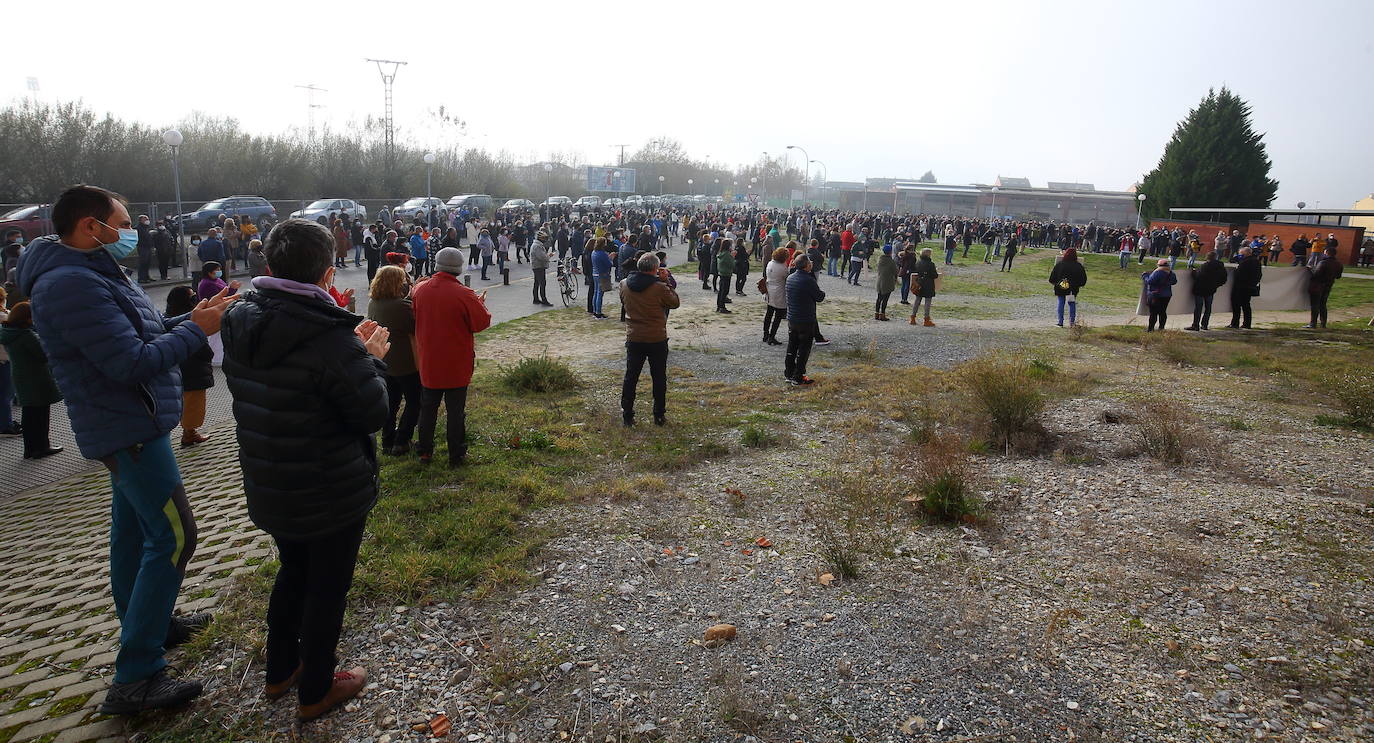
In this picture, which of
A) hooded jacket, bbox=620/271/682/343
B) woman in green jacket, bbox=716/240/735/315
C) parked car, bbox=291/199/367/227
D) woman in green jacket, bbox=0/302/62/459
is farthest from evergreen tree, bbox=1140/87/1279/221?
woman in green jacket, bbox=0/302/62/459

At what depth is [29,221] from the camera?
1828 cm

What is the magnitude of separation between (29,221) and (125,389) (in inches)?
826

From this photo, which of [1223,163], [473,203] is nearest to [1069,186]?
[1223,163]

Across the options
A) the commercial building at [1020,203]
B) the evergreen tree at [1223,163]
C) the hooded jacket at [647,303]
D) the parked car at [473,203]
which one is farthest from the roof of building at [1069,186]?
the hooded jacket at [647,303]

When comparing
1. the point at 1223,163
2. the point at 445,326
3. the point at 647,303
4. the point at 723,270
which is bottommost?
the point at 445,326

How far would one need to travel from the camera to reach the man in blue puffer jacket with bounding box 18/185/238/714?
282 cm

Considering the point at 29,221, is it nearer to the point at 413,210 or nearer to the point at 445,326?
the point at 413,210

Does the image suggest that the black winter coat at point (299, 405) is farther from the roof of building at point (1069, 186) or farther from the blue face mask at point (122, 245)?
the roof of building at point (1069, 186)

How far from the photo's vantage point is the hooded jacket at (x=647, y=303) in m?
7.30

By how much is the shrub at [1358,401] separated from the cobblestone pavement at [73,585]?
987 centimetres

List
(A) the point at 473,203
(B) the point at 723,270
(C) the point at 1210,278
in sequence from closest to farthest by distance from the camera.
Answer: (C) the point at 1210,278, (B) the point at 723,270, (A) the point at 473,203

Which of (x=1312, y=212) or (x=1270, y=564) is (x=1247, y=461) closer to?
(x=1270, y=564)

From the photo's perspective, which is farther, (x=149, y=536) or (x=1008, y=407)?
(x=1008, y=407)

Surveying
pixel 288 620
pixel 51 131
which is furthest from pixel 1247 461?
pixel 51 131
